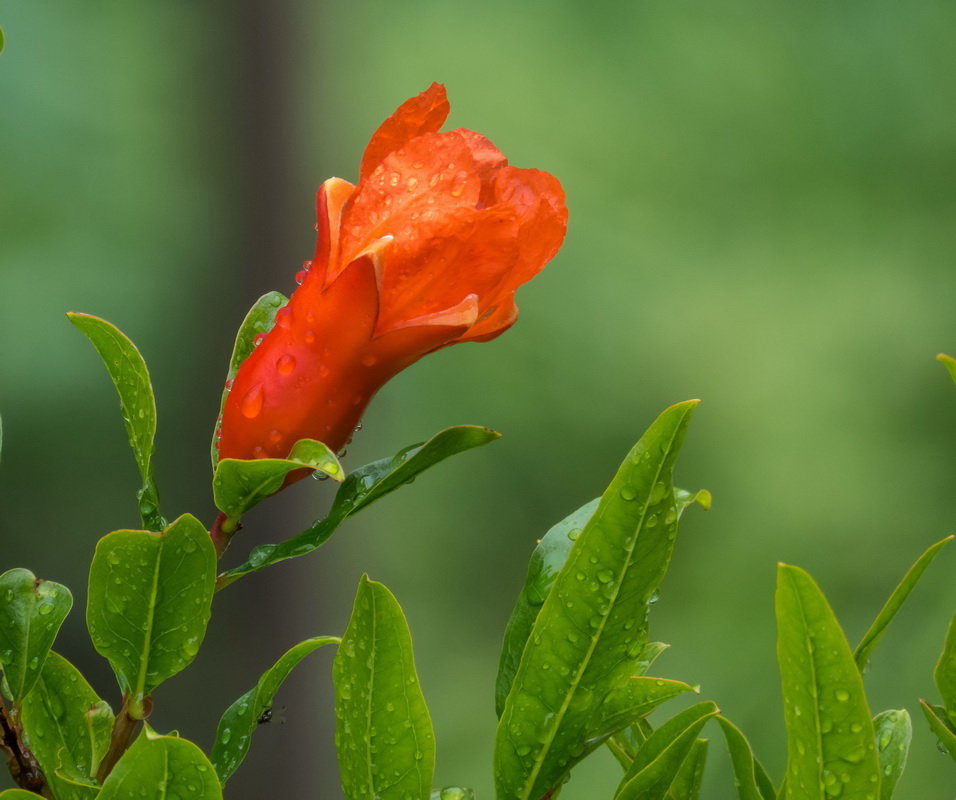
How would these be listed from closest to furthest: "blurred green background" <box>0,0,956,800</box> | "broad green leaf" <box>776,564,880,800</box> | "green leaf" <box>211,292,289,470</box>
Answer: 1. "broad green leaf" <box>776,564,880,800</box>
2. "green leaf" <box>211,292,289,470</box>
3. "blurred green background" <box>0,0,956,800</box>

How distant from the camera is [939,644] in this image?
5.07 ft

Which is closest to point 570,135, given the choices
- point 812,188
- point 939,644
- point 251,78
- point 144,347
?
point 812,188

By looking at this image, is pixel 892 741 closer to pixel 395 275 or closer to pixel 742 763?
pixel 742 763

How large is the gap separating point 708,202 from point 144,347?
0.88 metres

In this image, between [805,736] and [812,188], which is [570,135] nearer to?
[812,188]

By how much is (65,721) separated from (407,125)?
0.20 meters

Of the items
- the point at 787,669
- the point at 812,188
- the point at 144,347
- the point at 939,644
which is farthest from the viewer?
the point at 812,188

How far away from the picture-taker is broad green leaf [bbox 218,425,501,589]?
0.97ft

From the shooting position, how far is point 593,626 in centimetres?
27

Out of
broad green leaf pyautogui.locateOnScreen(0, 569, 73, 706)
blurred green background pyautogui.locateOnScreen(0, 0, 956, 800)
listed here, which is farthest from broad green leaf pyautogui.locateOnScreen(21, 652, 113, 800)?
blurred green background pyautogui.locateOnScreen(0, 0, 956, 800)

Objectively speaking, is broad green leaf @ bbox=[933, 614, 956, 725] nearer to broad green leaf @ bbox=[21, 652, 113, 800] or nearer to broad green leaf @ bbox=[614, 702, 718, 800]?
broad green leaf @ bbox=[614, 702, 718, 800]

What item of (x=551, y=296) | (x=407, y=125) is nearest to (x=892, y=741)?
(x=407, y=125)

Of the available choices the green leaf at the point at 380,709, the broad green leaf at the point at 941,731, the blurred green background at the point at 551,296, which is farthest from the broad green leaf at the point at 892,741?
the blurred green background at the point at 551,296

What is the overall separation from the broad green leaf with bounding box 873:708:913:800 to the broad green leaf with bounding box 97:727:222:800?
0.62ft
